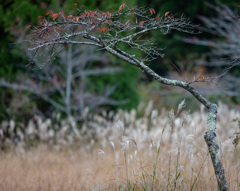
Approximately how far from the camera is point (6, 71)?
7039mm

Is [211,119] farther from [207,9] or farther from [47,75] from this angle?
[207,9]

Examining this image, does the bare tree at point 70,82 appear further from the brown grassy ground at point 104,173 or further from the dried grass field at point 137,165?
the brown grassy ground at point 104,173

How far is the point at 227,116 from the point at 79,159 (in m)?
2.76

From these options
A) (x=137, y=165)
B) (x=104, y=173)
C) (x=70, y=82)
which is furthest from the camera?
(x=70, y=82)

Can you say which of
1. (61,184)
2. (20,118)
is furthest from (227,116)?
(20,118)

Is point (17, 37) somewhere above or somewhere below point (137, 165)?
above

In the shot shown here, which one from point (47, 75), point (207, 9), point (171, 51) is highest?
point (207, 9)

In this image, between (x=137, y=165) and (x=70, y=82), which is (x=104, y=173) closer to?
(x=137, y=165)

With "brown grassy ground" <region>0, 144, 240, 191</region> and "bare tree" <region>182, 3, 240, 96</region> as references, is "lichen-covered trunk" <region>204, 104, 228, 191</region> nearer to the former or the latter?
"brown grassy ground" <region>0, 144, 240, 191</region>

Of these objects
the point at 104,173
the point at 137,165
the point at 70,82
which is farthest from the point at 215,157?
the point at 70,82

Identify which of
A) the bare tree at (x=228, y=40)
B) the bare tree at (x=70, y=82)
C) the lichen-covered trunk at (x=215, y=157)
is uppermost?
the bare tree at (x=228, y=40)

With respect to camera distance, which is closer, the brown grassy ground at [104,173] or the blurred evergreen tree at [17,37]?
the brown grassy ground at [104,173]

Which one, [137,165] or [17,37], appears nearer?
[137,165]

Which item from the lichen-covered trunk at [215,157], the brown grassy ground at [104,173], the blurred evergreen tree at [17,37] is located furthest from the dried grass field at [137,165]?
the blurred evergreen tree at [17,37]
